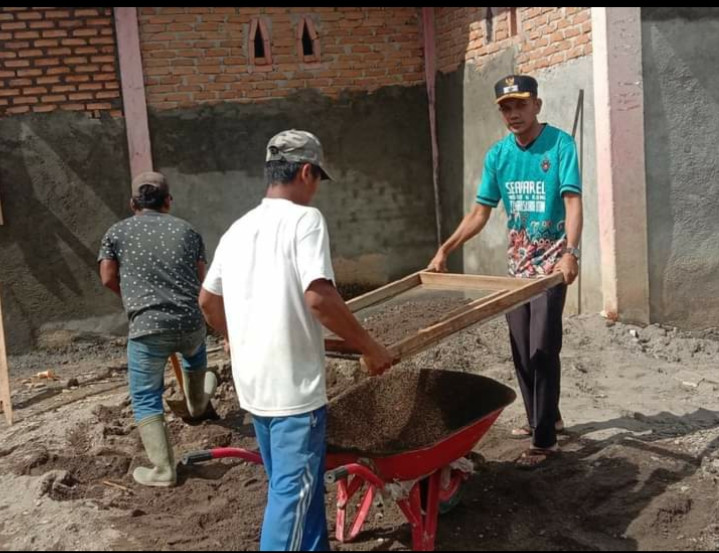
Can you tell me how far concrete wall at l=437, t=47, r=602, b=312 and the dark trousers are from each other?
9.04 feet

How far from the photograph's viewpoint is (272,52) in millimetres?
8938

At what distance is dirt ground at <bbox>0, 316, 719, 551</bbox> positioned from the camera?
155 inches

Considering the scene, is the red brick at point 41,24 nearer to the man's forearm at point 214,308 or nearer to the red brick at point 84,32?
the red brick at point 84,32

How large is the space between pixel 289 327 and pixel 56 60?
6.29 m

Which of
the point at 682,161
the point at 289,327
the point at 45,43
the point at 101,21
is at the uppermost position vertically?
the point at 101,21

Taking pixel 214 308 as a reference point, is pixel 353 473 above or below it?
below

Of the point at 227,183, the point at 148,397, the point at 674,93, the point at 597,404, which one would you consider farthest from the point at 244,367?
the point at 227,183

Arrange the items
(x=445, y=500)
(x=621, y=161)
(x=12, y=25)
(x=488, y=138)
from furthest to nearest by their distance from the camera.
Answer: (x=488, y=138)
(x=12, y=25)
(x=621, y=161)
(x=445, y=500)

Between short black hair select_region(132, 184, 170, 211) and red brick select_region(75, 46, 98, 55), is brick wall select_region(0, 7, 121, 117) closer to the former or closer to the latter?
red brick select_region(75, 46, 98, 55)

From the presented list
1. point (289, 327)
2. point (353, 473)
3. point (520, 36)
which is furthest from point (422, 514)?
point (520, 36)

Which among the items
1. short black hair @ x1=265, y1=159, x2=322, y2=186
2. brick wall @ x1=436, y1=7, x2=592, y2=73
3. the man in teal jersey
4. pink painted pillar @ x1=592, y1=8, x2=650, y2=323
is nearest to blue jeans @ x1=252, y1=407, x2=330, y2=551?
short black hair @ x1=265, y1=159, x2=322, y2=186

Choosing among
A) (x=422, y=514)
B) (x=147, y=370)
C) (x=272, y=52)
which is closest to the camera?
(x=422, y=514)

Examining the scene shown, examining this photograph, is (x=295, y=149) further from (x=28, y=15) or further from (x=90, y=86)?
(x=28, y=15)

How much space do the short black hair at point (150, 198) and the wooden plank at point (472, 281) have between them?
1.64 metres
